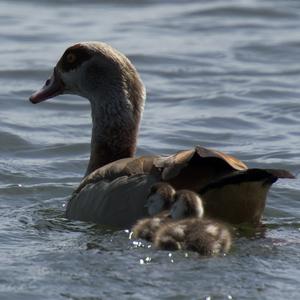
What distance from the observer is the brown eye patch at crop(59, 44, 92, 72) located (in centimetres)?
1159

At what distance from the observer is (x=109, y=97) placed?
453 inches

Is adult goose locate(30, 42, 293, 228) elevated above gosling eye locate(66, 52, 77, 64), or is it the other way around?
gosling eye locate(66, 52, 77, 64)

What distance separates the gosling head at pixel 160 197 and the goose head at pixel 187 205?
58 millimetres

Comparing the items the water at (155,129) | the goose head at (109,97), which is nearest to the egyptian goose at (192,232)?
the water at (155,129)

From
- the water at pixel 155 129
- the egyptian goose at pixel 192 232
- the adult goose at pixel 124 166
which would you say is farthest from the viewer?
the adult goose at pixel 124 166

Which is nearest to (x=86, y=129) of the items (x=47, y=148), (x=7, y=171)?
(x=47, y=148)

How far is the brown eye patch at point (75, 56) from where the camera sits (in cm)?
1159

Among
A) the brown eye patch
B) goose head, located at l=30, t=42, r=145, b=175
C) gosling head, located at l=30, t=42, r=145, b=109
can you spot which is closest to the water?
goose head, located at l=30, t=42, r=145, b=175

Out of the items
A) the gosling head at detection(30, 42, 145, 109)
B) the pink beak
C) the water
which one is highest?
the gosling head at detection(30, 42, 145, 109)

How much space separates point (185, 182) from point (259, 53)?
9407 millimetres

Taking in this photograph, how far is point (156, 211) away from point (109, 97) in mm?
2094

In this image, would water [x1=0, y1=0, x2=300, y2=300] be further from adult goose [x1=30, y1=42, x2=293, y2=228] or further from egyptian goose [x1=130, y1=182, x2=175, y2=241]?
adult goose [x1=30, y1=42, x2=293, y2=228]

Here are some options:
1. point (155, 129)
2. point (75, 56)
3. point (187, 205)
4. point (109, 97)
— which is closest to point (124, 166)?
point (187, 205)

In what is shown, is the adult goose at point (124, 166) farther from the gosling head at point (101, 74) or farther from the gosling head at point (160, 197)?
the gosling head at point (160, 197)
